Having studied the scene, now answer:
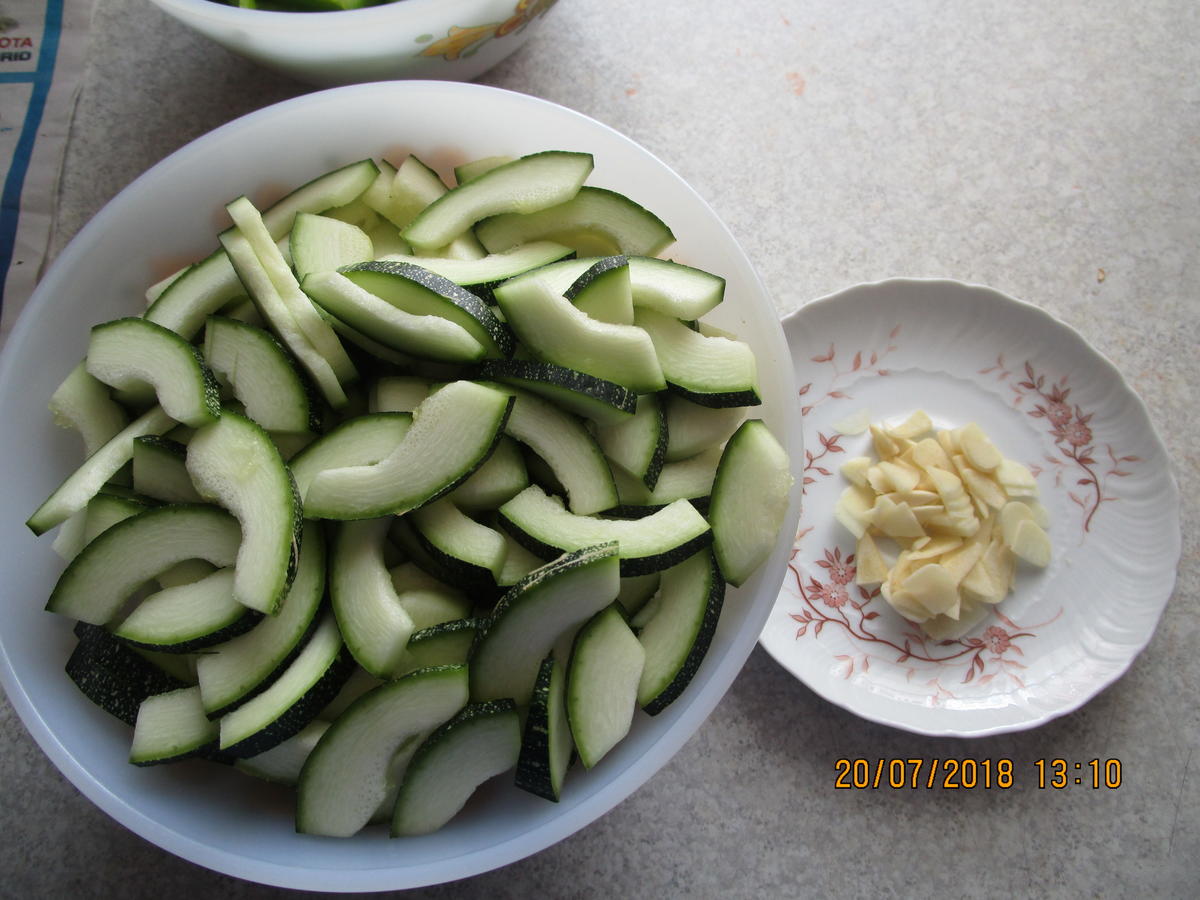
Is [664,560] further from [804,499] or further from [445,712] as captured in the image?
[804,499]

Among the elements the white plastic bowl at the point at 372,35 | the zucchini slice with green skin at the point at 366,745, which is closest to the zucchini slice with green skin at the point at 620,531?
the zucchini slice with green skin at the point at 366,745

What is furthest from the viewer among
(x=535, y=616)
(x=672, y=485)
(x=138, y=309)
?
(x=138, y=309)

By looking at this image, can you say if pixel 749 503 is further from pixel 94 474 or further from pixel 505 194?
pixel 94 474

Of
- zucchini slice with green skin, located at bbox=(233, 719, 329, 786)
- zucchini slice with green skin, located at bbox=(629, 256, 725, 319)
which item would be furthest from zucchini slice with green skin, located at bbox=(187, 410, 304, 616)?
zucchini slice with green skin, located at bbox=(629, 256, 725, 319)

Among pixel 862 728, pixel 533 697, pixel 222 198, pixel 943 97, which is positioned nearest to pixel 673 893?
pixel 862 728

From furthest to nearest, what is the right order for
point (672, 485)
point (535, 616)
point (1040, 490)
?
point (1040, 490) → point (672, 485) → point (535, 616)

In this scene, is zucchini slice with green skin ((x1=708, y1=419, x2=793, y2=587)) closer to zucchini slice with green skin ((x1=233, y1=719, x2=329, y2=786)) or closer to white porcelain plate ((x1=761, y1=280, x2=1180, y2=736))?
white porcelain plate ((x1=761, y1=280, x2=1180, y2=736))

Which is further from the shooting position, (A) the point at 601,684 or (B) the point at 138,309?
(B) the point at 138,309

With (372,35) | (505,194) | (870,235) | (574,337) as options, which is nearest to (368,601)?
(574,337)
